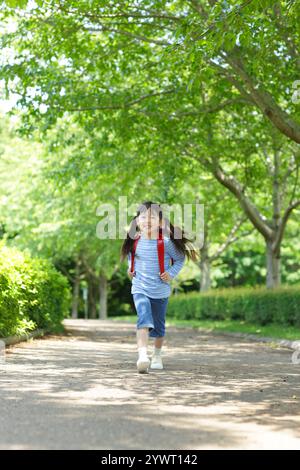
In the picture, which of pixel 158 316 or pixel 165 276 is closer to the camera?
pixel 165 276

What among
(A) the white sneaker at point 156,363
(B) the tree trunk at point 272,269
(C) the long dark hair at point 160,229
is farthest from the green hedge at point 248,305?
(C) the long dark hair at point 160,229

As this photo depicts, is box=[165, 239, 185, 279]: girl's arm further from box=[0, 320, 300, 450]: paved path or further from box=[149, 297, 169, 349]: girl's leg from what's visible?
box=[0, 320, 300, 450]: paved path

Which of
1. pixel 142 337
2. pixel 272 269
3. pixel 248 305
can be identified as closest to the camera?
pixel 142 337

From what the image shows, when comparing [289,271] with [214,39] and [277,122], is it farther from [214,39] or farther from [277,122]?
[214,39]

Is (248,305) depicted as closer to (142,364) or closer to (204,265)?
(204,265)

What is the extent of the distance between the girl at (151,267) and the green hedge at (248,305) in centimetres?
1055

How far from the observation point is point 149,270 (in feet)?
32.0

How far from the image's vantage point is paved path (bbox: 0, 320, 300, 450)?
525 centimetres

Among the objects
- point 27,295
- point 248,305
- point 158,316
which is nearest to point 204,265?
point 248,305

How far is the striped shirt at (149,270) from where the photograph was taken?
383 inches

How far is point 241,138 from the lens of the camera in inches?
942

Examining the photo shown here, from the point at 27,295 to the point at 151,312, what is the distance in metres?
5.84

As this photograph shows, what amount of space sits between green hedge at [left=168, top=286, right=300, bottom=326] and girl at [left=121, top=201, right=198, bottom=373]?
10555 millimetres

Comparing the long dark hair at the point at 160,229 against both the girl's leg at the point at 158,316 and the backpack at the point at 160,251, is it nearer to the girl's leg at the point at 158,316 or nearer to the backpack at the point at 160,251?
the backpack at the point at 160,251
